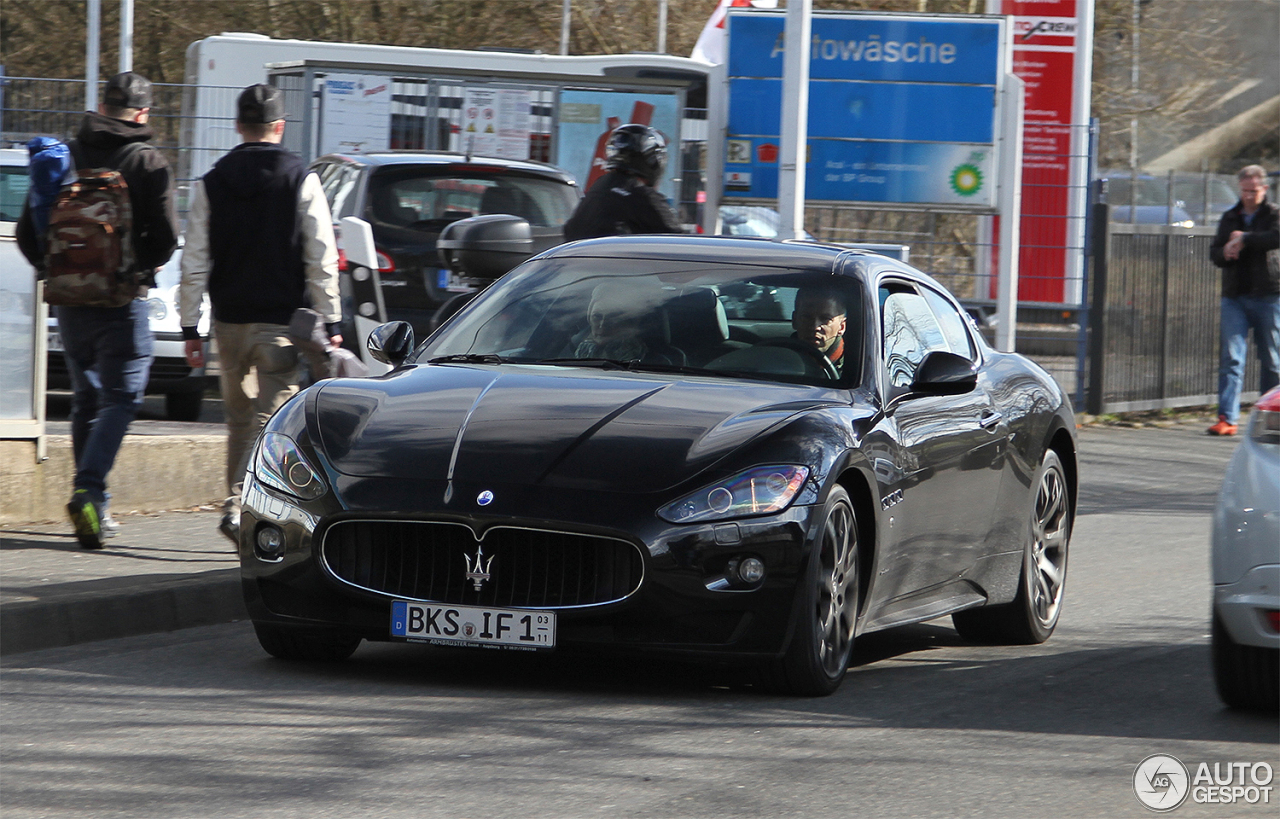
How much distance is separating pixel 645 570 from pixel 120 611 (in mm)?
2297

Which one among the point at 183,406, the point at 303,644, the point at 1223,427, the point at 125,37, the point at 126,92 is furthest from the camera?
the point at 125,37

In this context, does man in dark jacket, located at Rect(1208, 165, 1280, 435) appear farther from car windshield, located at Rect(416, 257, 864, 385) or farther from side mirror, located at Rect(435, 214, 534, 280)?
car windshield, located at Rect(416, 257, 864, 385)

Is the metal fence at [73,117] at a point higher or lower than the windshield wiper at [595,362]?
higher

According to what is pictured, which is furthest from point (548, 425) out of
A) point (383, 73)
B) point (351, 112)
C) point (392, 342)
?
point (383, 73)

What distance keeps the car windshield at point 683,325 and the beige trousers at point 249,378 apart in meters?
1.38

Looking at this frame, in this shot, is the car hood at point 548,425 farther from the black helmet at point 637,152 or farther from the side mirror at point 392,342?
the black helmet at point 637,152

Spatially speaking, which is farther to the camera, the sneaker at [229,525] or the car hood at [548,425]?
the sneaker at [229,525]

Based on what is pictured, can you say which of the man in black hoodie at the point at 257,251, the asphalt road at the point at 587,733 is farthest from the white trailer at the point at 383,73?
the asphalt road at the point at 587,733

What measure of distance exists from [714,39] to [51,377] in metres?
11.9

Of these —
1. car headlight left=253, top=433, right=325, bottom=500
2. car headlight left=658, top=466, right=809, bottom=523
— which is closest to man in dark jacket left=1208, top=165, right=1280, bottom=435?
car headlight left=658, top=466, right=809, bottom=523

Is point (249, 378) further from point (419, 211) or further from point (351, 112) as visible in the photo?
point (351, 112)

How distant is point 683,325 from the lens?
685 centimetres

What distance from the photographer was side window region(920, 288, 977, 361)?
7.70m

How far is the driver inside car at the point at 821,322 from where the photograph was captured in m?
6.78
